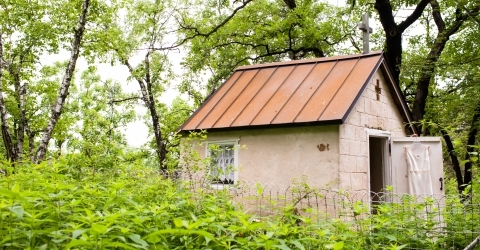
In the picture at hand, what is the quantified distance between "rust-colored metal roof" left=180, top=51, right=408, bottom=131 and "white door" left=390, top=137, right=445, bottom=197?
1685 mm

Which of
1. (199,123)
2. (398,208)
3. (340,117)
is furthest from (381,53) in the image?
(398,208)

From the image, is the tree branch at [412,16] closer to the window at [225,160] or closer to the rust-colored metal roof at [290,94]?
the rust-colored metal roof at [290,94]

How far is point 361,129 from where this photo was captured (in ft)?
30.7

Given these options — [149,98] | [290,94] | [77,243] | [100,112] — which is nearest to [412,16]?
[290,94]

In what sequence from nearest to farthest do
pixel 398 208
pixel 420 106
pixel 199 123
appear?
pixel 398 208, pixel 199 123, pixel 420 106

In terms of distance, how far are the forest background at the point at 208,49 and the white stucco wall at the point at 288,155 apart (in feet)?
9.41

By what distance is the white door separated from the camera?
9422mm

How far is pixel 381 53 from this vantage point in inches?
397

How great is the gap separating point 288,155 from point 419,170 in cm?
288

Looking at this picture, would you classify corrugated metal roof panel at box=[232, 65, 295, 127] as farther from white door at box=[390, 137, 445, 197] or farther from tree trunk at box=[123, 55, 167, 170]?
tree trunk at box=[123, 55, 167, 170]

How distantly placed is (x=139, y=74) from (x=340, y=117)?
13.5 metres

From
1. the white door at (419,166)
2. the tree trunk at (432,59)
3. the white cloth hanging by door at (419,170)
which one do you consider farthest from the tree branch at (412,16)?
the white cloth hanging by door at (419,170)

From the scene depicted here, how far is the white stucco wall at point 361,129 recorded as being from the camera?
8695 mm

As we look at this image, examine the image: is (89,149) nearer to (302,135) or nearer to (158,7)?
(302,135)
